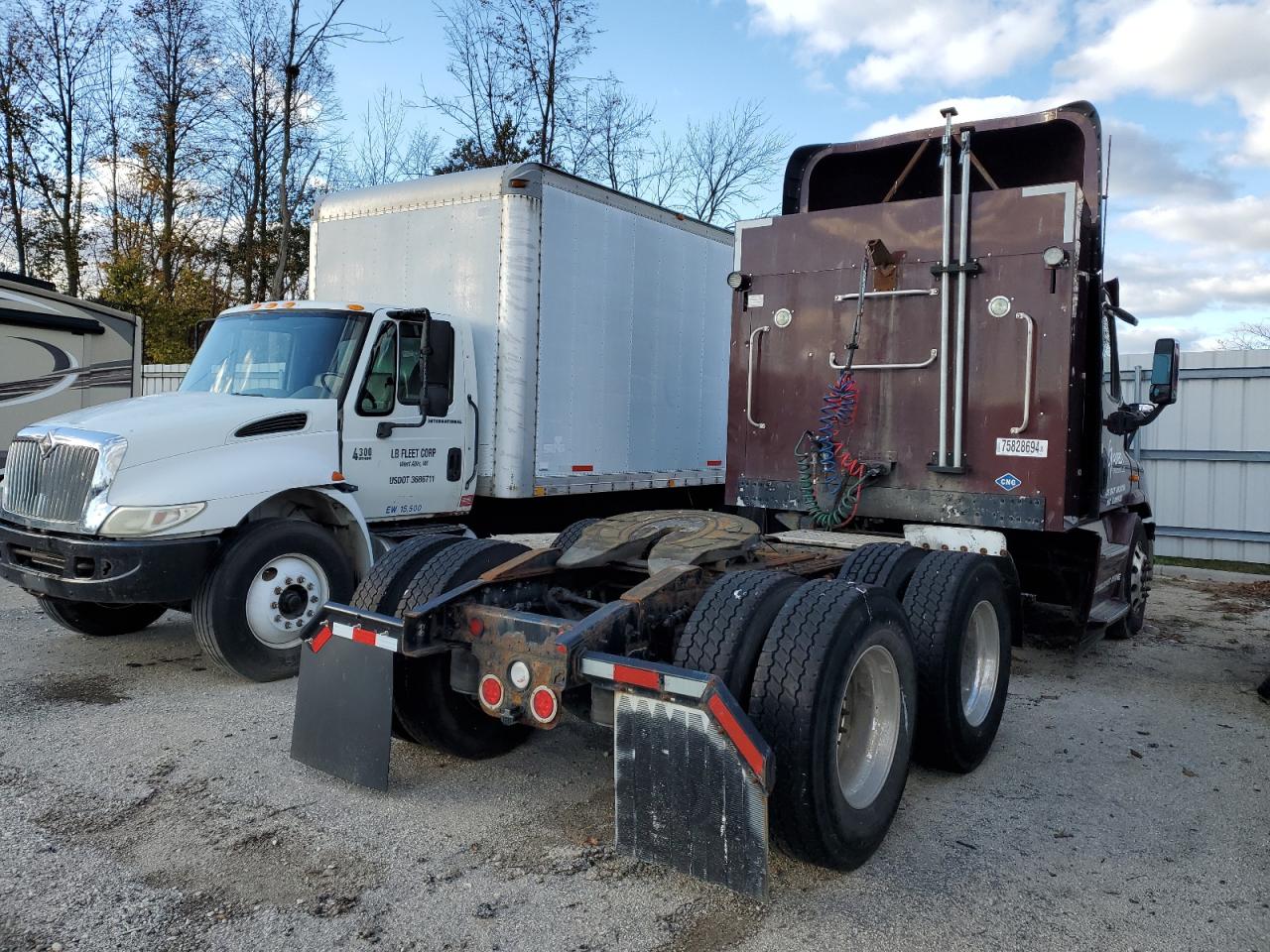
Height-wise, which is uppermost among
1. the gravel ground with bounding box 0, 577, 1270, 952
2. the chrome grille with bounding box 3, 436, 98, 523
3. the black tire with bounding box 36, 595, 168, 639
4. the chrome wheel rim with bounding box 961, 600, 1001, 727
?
the chrome grille with bounding box 3, 436, 98, 523

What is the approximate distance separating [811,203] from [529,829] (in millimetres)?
5518

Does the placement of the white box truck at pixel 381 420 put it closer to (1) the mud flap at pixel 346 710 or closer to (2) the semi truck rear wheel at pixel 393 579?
(2) the semi truck rear wheel at pixel 393 579

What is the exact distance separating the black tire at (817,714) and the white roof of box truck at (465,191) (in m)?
5.03

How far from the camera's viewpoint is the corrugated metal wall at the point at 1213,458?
42.5ft

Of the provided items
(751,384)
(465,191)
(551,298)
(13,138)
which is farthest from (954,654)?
(13,138)

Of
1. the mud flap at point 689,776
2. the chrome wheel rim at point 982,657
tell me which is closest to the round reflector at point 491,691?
the mud flap at point 689,776

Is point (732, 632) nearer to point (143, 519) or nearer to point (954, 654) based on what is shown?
point (954, 654)

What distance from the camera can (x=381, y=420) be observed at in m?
7.16

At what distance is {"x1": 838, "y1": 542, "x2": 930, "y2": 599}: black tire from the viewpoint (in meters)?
4.93

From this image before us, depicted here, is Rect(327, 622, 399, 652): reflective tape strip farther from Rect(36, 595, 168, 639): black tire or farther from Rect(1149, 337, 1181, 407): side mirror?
Rect(1149, 337, 1181, 407): side mirror

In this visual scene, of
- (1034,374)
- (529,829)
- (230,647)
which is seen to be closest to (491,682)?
(529,829)

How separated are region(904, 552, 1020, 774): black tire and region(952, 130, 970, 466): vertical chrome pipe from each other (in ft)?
4.13

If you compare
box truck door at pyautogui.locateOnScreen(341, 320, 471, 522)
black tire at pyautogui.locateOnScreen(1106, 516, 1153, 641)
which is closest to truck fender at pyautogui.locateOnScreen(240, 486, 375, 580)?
box truck door at pyautogui.locateOnScreen(341, 320, 471, 522)

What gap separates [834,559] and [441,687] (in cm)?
220
